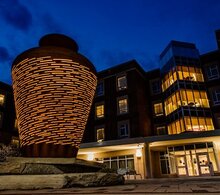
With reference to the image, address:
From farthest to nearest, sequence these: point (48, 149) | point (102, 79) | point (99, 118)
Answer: point (102, 79) → point (99, 118) → point (48, 149)

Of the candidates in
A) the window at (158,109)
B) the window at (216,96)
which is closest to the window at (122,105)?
the window at (158,109)

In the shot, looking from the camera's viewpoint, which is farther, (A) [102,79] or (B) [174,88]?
(A) [102,79]

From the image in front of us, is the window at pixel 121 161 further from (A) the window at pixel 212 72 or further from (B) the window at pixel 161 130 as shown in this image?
(A) the window at pixel 212 72

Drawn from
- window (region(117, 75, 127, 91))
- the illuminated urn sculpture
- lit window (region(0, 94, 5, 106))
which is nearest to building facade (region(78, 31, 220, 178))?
window (region(117, 75, 127, 91))

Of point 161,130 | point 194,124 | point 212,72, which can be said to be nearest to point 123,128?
point 161,130

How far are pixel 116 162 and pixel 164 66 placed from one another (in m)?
12.4

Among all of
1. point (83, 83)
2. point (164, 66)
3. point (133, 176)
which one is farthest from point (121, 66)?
point (83, 83)

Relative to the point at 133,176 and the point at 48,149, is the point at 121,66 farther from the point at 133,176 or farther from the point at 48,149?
the point at 48,149

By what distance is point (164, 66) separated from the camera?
84.3 feet

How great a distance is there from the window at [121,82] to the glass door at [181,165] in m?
9.81

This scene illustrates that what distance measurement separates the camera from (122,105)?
81.3ft

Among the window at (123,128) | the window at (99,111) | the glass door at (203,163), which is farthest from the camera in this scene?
the window at (99,111)

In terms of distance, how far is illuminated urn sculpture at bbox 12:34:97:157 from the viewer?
728 cm

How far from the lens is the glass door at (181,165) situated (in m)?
19.5
